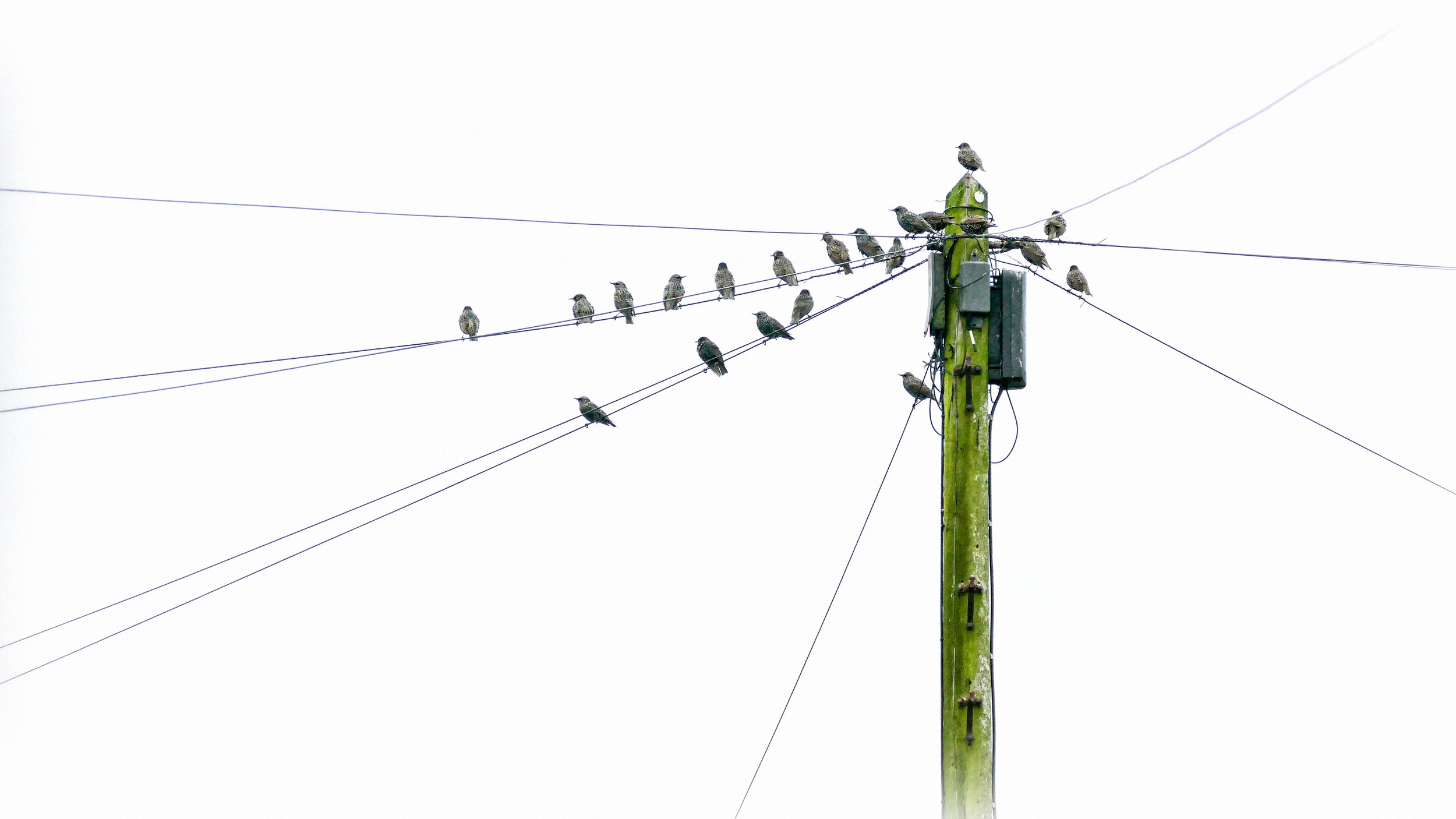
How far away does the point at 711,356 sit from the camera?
47.9 feet

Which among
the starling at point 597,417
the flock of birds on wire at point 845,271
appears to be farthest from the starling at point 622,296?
the starling at point 597,417

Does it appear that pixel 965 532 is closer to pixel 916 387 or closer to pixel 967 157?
pixel 916 387

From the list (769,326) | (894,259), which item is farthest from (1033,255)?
(769,326)

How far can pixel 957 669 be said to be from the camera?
8469 millimetres

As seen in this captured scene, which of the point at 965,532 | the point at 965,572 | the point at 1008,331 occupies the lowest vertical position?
the point at 965,572

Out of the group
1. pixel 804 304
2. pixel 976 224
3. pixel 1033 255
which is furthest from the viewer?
pixel 804 304

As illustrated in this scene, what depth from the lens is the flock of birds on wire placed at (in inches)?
385

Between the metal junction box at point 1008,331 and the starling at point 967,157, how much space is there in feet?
24.8

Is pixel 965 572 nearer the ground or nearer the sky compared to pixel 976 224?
nearer the ground

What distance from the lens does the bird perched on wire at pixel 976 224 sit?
952 centimetres

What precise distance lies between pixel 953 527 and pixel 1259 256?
141 inches

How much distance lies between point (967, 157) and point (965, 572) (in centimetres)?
890

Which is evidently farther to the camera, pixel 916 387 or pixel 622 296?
pixel 622 296

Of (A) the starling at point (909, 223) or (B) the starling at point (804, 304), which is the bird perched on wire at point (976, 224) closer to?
(A) the starling at point (909, 223)
